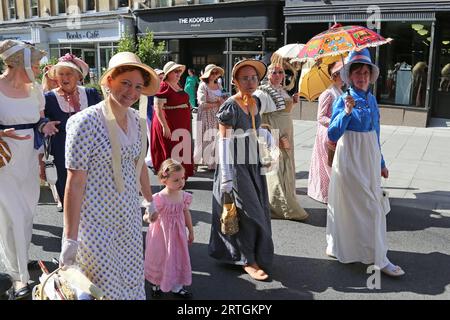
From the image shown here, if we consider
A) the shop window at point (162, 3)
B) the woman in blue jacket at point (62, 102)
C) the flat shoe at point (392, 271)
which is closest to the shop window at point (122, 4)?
the shop window at point (162, 3)

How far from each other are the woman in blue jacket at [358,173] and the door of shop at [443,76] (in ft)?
34.1

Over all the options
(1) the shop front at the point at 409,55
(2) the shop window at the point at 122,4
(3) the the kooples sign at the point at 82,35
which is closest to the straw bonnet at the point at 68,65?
(1) the shop front at the point at 409,55

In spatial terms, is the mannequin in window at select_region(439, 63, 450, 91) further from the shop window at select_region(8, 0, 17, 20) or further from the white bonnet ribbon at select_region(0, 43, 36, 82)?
the shop window at select_region(8, 0, 17, 20)

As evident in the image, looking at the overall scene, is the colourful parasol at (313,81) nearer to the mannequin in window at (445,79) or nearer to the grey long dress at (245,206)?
the grey long dress at (245,206)

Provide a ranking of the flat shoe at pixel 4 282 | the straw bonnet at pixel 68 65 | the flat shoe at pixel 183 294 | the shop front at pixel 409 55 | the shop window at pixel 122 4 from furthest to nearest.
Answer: the shop window at pixel 122 4 < the shop front at pixel 409 55 < the straw bonnet at pixel 68 65 < the flat shoe at pixel 183 294 < the flat shoe at pixel 4 282

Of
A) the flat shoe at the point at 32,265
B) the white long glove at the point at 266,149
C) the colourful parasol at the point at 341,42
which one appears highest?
the colourful parasol at the point at 341,42

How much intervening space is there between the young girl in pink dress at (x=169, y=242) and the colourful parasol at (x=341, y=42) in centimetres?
171

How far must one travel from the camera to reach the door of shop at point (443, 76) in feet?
43.6

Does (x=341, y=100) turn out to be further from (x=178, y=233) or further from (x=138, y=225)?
(x=138, y=225)

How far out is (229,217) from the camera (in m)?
4.09

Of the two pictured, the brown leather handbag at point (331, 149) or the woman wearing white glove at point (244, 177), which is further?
the brown leather handbag at point (331, 149)

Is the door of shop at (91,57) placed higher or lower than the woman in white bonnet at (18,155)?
higher

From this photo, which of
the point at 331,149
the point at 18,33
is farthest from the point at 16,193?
the point at 18,33

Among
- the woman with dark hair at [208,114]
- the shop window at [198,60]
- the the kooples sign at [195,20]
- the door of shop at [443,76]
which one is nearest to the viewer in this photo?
the woman with dark hair at [208,114]
